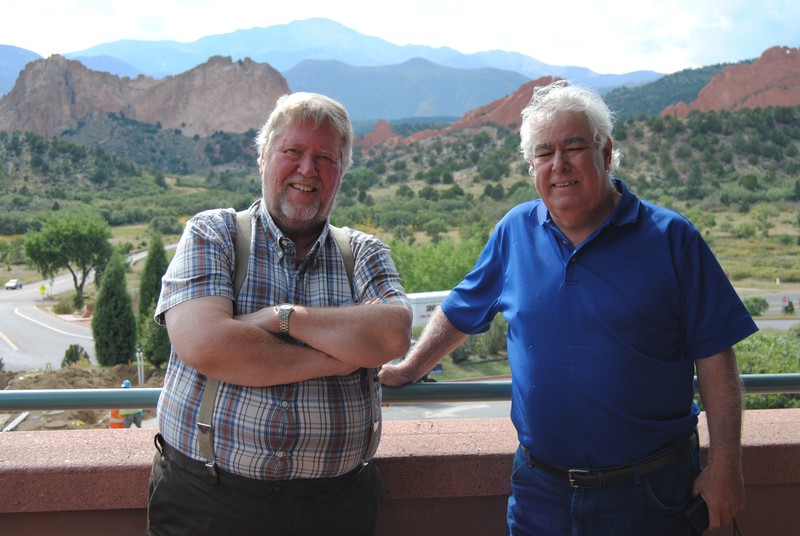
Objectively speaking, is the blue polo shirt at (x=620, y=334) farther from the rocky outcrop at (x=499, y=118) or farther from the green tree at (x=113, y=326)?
the rocky outcrop at (x=499, y=118)

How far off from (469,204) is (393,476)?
2435 inches

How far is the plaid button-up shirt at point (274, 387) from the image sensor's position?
1854 millimetres

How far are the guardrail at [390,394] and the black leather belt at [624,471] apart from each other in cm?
37

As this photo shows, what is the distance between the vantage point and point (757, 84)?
90562mm

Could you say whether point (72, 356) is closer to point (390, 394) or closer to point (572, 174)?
point (390, 394)

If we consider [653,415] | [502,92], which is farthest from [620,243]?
[502,92]

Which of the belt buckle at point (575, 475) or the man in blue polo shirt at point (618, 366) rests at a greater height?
the man in blue polo shirt at point (618, 366)

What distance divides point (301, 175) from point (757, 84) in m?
101

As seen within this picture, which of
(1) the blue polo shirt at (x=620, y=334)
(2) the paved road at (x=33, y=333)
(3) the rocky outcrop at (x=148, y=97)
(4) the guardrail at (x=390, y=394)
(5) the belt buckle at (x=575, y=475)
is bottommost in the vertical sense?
(2) the paved road at (x=33, y=333)

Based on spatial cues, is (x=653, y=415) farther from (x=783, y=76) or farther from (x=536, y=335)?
(x=783, y=76)

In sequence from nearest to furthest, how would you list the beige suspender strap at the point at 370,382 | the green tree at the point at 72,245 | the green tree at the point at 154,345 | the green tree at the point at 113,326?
the beige suspender strap at the point at 370,382
the green tree at the point at 154,345
the green tree at the point at 113,326
the green tree at the point at 72,245

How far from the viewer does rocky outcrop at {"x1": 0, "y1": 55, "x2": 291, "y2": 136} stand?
107812 mm

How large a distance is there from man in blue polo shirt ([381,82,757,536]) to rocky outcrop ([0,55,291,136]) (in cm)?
11398

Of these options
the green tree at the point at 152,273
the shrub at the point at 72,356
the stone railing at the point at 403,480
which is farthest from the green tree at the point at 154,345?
the stone railing at the point at 403,480
